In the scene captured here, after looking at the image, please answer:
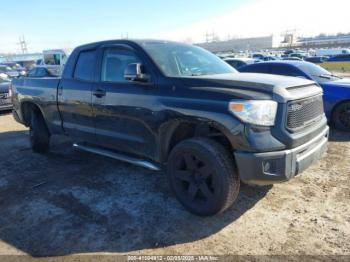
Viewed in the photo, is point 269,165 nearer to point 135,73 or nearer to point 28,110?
point 135,73

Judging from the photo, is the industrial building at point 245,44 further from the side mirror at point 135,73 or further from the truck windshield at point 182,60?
the side mirror at point 135,73

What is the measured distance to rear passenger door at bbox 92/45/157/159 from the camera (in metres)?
3.87

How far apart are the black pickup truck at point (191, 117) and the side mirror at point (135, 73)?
11 mm

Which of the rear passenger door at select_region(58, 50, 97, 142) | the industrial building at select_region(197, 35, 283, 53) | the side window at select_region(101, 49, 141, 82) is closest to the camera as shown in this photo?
the side window at select_region(101, 49, 141, 82)

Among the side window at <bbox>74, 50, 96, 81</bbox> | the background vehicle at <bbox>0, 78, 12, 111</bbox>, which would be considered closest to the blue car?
the side window at <bbox>74, 50, 96, 81</bbox>

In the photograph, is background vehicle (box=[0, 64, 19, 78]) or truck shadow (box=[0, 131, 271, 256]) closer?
truck shadow (box=[0, 131, 271, 256])

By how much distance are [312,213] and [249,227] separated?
2.52ft

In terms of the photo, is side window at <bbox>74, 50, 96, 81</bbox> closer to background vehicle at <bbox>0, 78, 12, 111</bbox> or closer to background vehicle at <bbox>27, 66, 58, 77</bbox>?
background vehicle at <bbox>27, 66, 58, 77</bbox>

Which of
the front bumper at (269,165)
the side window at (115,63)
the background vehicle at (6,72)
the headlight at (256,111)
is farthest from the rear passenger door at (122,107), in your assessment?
the background vehicle at (6,72)

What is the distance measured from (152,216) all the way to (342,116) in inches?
208

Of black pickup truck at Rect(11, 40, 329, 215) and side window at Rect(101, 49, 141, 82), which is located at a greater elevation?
side window at Rect(101, 49, 141, 82)

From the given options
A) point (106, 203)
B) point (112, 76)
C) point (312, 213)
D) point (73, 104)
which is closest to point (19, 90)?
point (73, 104)

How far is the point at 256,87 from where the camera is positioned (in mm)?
3178

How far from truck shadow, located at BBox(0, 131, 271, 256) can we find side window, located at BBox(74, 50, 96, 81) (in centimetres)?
147
